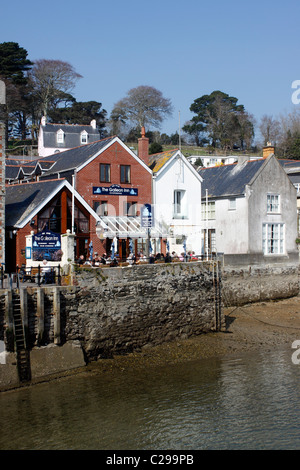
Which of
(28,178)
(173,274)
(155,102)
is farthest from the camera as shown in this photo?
(155,102)

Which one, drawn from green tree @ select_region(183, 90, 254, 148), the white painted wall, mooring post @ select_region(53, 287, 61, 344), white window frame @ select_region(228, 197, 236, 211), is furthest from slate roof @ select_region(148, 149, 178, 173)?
green tree @ select_region(183, 90, 254, 148)

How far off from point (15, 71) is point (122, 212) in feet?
186

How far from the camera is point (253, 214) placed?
39156 millimetres

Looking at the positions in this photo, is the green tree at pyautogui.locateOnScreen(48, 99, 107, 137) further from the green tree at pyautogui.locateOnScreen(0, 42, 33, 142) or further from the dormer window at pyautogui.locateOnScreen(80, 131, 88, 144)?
the dormer window at pyautogui.locateOnScreen(80, 131, 88, 144)

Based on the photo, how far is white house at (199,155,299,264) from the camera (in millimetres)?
38875

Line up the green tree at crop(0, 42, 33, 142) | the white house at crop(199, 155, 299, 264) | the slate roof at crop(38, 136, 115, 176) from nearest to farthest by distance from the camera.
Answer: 1. the slate roof at crop(38, 136, 115, 176)
2. the white house at crop(199, 155, 299, 264)
3. the green tree at crop(0, 42, 33, 142)

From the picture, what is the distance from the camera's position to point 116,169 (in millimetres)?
34688

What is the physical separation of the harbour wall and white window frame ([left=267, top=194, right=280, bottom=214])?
1324 centimetres

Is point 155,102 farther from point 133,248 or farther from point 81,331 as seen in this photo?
point 81,331

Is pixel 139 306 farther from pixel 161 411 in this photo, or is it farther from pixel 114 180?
pixel 114 180

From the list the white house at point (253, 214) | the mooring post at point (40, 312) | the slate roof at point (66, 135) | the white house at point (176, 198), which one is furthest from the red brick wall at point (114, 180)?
the slate roof at point (66, 135)

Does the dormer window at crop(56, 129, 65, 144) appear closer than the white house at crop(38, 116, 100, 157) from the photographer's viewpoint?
No

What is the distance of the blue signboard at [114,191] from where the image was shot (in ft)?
111
